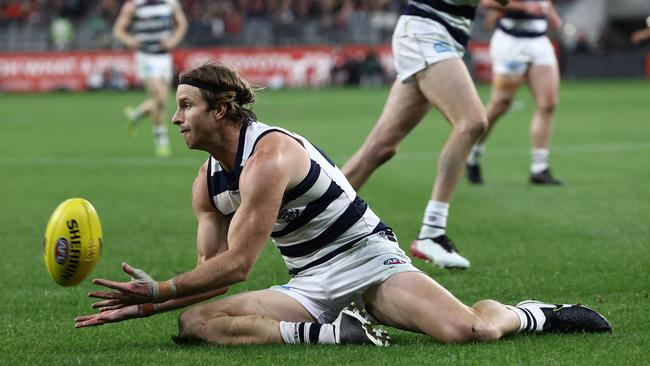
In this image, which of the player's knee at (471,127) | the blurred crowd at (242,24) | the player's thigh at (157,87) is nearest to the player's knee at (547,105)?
the player's knee at (471,127)

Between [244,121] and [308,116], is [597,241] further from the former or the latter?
[308,116]


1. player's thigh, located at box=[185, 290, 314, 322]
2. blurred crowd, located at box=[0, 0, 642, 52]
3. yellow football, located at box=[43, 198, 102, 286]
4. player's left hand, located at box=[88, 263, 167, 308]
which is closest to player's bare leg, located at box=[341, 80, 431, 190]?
player's thigh, located at box=[185, 290, 314, 322]

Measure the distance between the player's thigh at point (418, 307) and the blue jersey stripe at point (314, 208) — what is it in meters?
0.45

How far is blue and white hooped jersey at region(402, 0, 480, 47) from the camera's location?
7879 mm

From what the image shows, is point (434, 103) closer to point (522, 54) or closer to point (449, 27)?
point (449, 27)

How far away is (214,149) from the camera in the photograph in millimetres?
5176

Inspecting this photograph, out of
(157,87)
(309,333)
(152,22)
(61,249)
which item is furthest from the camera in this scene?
(152,22)

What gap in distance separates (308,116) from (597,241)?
15424mm

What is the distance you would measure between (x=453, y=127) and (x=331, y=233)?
249 cm

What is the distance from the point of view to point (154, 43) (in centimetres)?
1675

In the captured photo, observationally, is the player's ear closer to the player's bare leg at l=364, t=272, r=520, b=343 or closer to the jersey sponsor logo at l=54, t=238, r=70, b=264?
the jersey sponsor logo at l=54, t=238, r=70, b=264

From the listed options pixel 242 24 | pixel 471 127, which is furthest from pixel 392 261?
pixel 242 24

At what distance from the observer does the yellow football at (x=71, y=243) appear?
4945 millimetres

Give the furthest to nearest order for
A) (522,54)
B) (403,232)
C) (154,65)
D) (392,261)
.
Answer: (154,65), (522,54), (403,232), (392,261)
